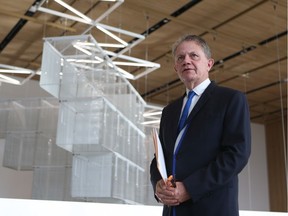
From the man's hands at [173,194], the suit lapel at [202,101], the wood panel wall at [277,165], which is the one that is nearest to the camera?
the man's hands at [173,194]

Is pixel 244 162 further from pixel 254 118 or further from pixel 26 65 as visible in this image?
pixel 254 118

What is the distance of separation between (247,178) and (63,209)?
1269 centimetres

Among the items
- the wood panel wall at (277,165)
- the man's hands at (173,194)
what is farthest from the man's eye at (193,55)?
the wood panel wall at (277,165)

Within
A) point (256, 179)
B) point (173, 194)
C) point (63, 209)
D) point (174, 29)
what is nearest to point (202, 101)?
point (173, 194)

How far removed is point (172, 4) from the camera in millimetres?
8125

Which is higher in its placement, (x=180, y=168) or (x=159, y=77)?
(x=159, y=77)

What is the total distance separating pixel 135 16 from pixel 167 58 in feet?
6.99

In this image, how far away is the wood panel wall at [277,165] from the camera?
47.2 feet

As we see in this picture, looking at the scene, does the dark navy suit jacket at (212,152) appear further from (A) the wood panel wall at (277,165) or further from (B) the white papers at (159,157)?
(A) the wood panel wall at (277,165)

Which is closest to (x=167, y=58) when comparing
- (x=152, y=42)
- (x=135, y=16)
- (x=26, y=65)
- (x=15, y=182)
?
(x=152, y=42)

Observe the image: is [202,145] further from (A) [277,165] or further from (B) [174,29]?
(A) [277,165]

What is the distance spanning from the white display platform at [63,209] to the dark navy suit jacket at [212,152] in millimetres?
894

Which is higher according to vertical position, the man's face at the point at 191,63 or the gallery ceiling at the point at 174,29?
the gallery ceiling at the point at 174,29

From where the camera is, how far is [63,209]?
7.71 ft
